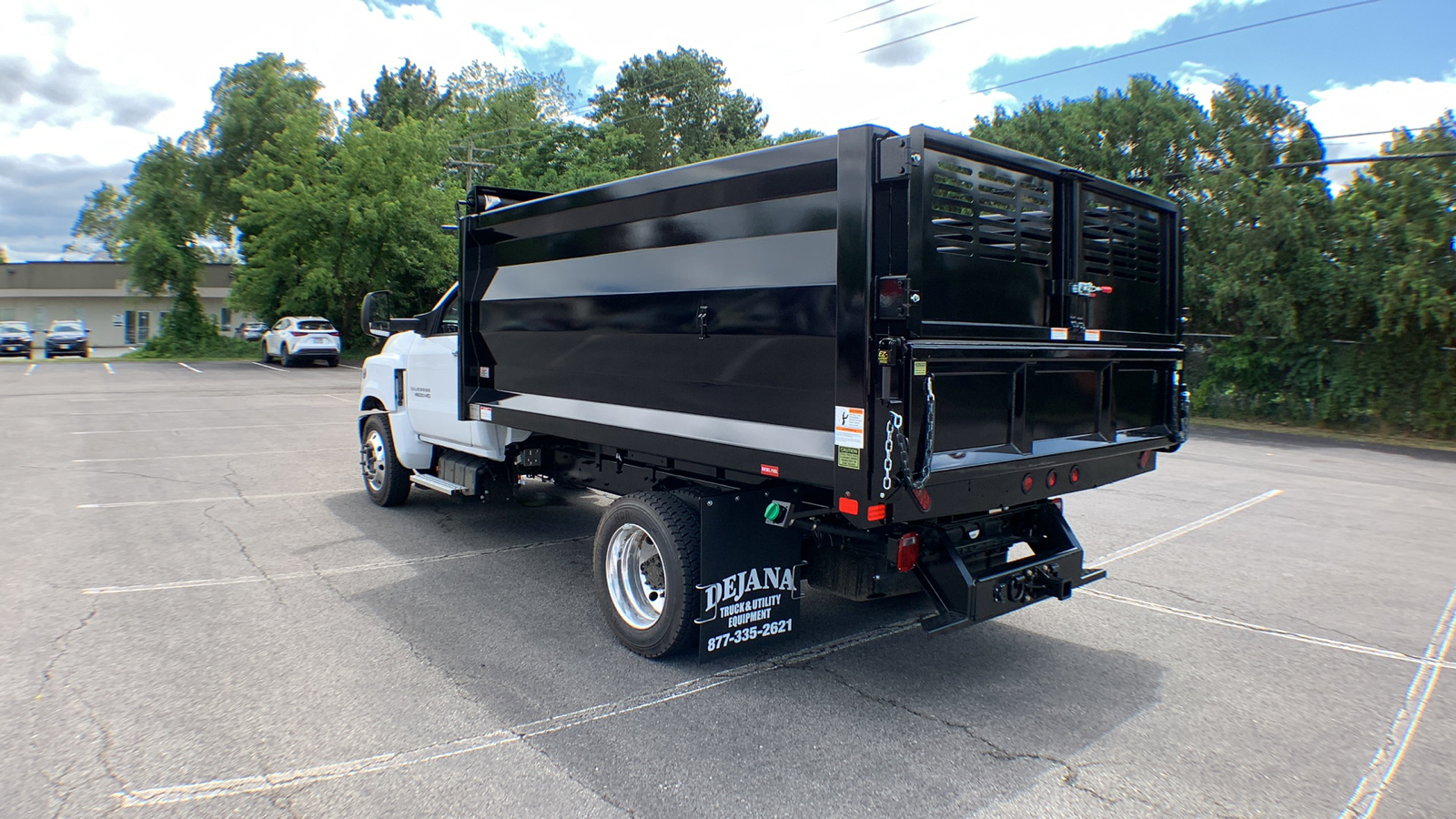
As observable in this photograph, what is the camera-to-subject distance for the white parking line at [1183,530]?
7.07m

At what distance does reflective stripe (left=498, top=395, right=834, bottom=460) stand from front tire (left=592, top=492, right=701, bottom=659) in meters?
0.39

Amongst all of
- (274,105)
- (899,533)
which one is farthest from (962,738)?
(274,105)

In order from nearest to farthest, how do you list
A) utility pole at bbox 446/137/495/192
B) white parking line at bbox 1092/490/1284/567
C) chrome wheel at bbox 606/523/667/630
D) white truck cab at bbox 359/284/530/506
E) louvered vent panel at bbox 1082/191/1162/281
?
louvered vent panel at bbox 1082/191/1162/281, chrome wheel at bbox 606/523/667/630, white truck cab at bbox 359/284/530/506, white parking line at bbox 1092/490/1284/567, utility pole at bbox 446/137/495/192

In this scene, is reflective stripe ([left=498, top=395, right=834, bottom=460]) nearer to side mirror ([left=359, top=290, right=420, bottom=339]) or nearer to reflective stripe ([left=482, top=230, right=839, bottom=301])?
reflective stripe ([left=482, top=230, right=839, bottom=301])

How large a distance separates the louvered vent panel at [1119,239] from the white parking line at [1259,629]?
2.14 metres

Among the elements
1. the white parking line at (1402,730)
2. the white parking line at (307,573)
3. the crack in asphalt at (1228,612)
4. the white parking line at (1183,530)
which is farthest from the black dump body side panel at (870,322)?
the white parking line at (1183,530)

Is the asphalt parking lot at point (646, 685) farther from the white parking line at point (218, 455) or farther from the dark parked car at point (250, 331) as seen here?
the dark parked car at point (250, 331)

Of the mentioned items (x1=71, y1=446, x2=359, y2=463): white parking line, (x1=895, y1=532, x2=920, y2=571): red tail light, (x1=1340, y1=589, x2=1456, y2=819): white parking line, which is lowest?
(x1=1340, y1=589, x2=1456, y2=819): white parking line

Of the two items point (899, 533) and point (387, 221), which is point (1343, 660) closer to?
point (899, 533)

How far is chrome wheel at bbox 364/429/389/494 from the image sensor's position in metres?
8.35

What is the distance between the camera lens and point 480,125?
5291 centimetres

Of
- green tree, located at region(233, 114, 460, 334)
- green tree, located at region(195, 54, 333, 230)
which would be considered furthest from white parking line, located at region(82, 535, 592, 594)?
green tree, located at region(195, 54, 333, 230)

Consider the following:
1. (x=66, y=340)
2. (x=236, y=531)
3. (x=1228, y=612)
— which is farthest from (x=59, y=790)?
(x=66, y=340)

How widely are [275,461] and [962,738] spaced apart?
33.5 ft
